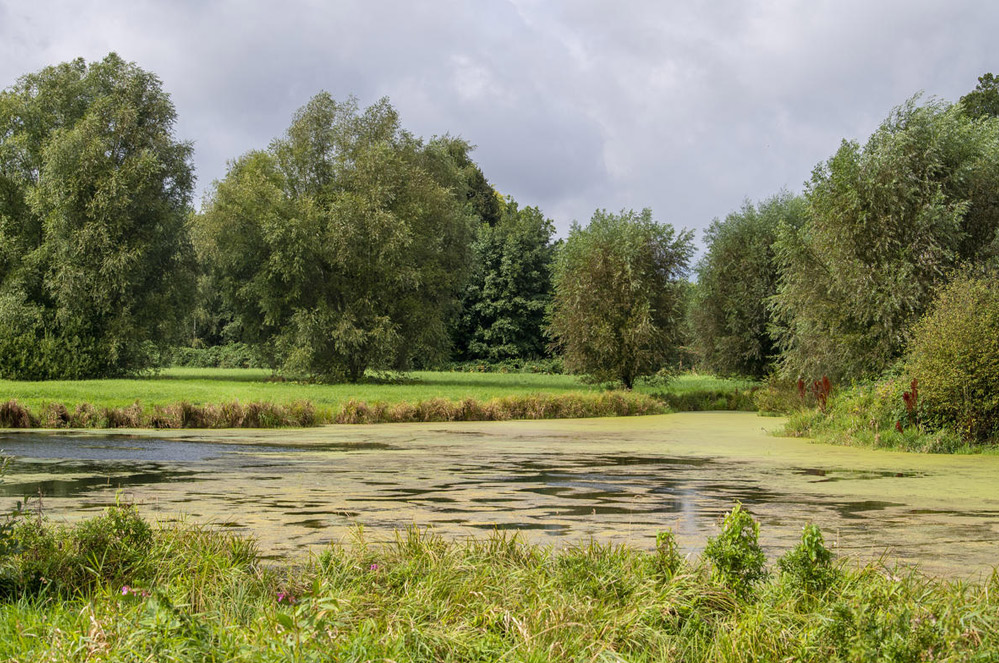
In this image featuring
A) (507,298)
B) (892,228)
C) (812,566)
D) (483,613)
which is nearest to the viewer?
(483,613)

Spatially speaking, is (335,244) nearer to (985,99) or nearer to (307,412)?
(307,412)

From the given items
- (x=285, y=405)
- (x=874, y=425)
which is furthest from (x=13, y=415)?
(x=874, y=425)

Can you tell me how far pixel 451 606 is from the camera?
4516 millimetres

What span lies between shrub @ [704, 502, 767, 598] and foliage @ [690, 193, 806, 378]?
35.9 m

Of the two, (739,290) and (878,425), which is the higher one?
(739,290)

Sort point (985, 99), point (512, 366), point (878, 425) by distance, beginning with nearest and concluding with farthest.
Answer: point (878, 425) < point (985, 99) < point (512, 366)

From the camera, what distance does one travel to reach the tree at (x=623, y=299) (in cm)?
3419

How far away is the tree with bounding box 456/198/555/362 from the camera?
198 ft

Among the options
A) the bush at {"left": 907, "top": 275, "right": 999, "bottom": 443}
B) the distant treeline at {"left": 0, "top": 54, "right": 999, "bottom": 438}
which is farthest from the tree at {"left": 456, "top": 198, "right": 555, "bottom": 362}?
the bush at {"left": 907, "top": 275, "right": 999, "bottom": 443}

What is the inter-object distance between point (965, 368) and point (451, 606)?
1483cm

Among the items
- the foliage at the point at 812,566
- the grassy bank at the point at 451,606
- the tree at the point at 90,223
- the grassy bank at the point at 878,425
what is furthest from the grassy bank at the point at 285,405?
the foliage at the point at 812,566

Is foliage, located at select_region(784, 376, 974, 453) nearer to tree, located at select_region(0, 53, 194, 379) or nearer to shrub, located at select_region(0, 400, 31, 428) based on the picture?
shrub, located at select_region(0, 400, 31, 428)

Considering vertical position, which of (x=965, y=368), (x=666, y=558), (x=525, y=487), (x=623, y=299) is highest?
(x=623, y=299)

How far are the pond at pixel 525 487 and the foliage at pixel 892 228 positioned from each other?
281 inches
